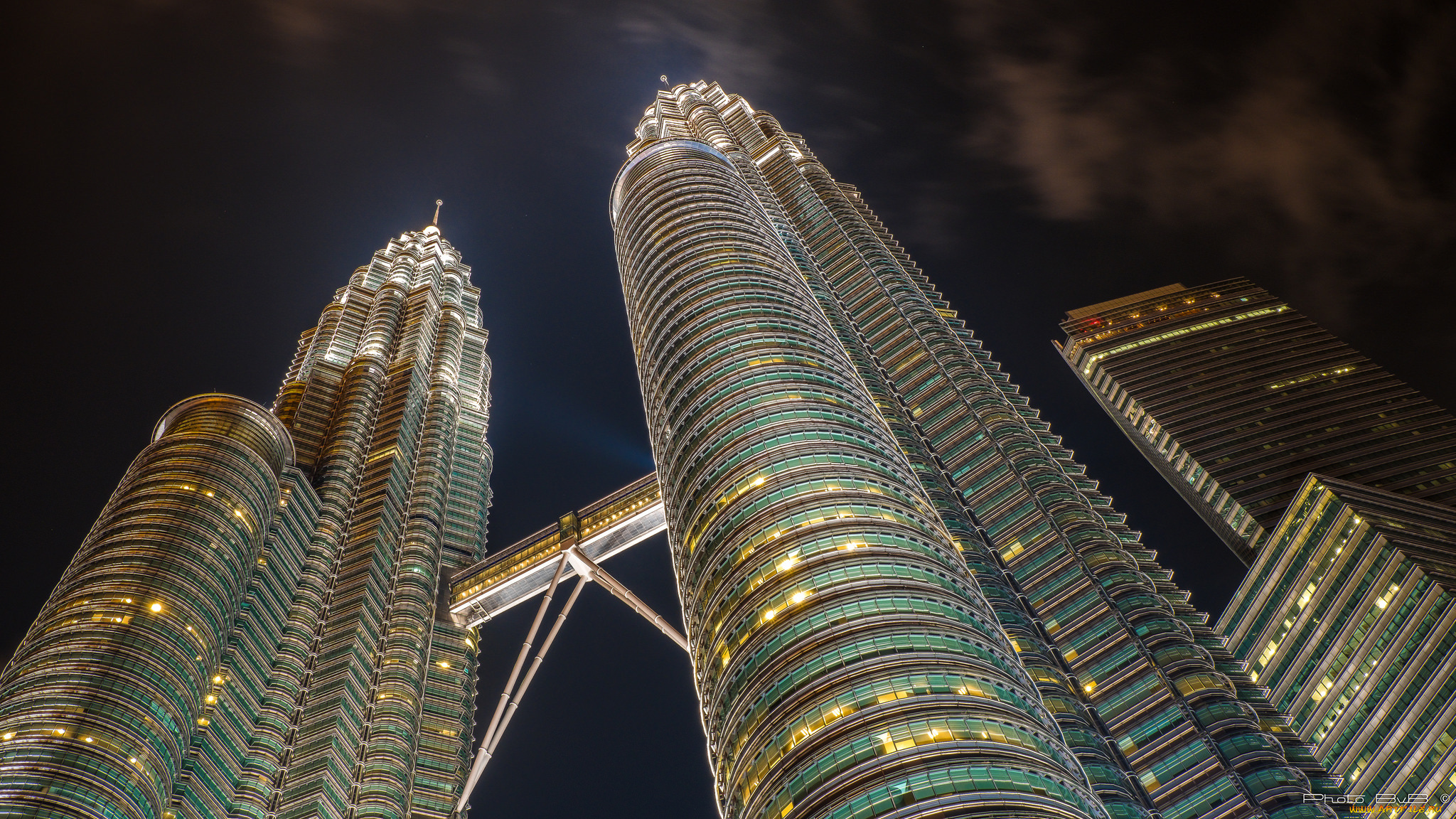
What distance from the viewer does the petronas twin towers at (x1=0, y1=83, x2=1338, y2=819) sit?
5716 centimetres

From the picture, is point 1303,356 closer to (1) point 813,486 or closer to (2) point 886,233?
(2) point 886,233

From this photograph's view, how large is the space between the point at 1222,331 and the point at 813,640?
377ft

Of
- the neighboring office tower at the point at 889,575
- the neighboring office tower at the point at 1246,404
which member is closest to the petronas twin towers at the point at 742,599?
the neighboring office tower at the point at 889,575

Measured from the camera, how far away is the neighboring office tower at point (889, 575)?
5378cm

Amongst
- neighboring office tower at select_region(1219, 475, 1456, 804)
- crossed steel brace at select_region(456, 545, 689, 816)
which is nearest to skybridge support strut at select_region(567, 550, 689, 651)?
crossed steel brace at select_region(456, 545, 689, 816)

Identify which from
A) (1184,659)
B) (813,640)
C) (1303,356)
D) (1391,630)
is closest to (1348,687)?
(1391,630)

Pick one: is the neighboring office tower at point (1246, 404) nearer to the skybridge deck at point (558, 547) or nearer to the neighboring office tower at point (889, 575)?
the neighboring office tower at point (889, 575)

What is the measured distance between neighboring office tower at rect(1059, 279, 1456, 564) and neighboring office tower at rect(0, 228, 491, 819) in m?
83.0

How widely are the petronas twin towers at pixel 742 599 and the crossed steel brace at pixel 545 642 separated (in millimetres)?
3513

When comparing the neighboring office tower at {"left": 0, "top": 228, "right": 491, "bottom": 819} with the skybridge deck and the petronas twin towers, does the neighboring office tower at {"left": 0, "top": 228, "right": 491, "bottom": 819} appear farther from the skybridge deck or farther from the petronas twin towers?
the skybridge deck

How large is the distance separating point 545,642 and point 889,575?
58732 mm

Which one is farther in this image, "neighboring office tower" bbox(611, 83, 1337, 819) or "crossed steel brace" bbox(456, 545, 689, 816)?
"crossed steel brace" bbox(456, 545, 689, 816)

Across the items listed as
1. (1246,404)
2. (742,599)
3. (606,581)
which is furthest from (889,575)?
(1246,404)

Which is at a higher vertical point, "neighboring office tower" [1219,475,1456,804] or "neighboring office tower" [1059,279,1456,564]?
"neighboring office tower" [1059,279,1456,564]
